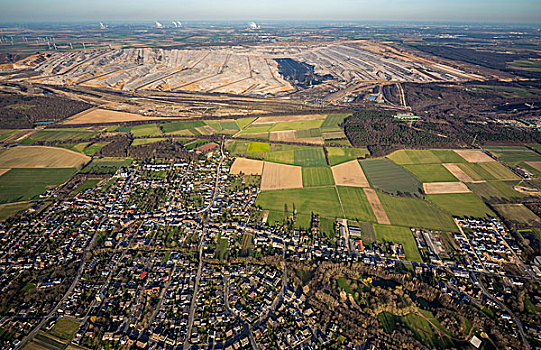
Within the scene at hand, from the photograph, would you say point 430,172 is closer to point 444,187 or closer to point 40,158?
point 444,187

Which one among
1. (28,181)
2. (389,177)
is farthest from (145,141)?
(389,177)

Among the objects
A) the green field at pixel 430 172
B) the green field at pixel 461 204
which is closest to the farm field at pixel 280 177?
the green field at pixel 430 172

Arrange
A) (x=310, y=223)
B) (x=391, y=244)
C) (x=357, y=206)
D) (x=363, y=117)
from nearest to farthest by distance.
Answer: (x=391, y=244), (x=310, y=223), (x=357, y=206), (x=363, y=117)

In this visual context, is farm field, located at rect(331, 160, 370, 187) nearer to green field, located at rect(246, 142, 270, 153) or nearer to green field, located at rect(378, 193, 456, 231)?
green field, located at rect(378, 193, 456, 231)

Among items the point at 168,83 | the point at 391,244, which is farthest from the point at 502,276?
the point at 168,83

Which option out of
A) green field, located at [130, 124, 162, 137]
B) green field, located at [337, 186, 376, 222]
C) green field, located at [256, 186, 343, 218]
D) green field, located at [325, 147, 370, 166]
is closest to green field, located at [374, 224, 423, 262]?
green field, located at [337, 186, 376, 222]

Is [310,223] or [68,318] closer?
[68,318]

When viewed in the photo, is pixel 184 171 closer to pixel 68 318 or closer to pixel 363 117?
pixel 68 318
